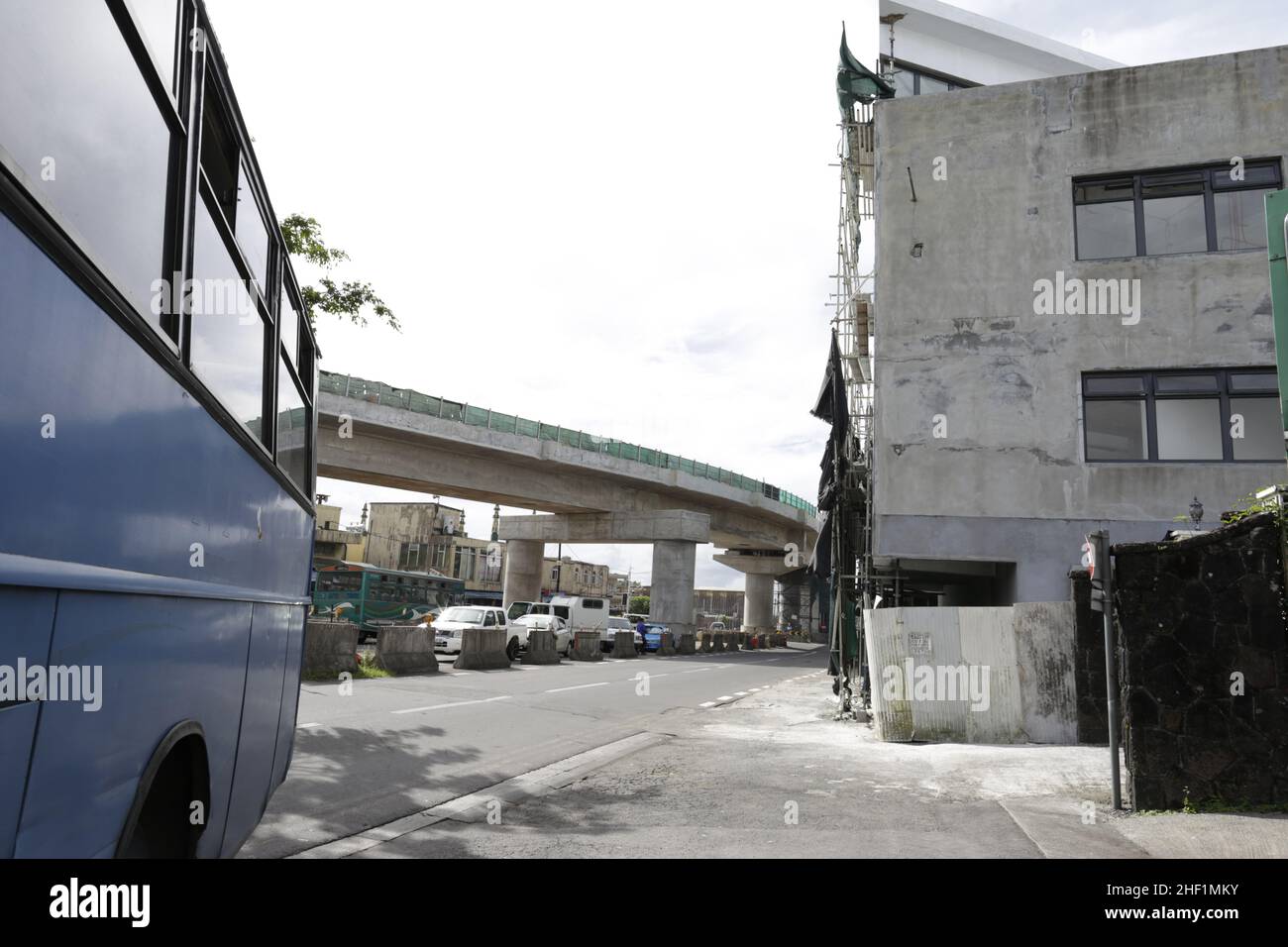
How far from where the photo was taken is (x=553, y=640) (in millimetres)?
28797

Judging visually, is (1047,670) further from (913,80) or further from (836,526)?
(913,80)

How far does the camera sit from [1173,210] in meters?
15.7

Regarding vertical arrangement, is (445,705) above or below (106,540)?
below

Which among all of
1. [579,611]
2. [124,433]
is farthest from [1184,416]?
[579,611]

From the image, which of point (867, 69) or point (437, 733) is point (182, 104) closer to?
point (437, 733)

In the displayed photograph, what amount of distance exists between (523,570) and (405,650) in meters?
28.8

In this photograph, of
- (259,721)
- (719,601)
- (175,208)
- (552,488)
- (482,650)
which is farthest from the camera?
(719,601)

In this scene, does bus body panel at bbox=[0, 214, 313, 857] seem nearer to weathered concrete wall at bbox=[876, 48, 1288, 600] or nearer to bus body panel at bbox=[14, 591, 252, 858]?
bus body panel at bbox=[14, 591, 252, 858]

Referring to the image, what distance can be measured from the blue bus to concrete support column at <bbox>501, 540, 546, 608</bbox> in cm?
4532

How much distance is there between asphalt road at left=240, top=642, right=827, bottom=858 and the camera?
7.37m

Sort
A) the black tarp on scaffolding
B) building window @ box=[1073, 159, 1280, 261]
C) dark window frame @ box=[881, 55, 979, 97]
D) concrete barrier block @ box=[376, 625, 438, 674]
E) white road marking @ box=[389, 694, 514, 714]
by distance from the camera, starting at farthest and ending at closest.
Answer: dark window frame @ box=[881, 55, 979, 97]
concrete barrier block @ box=[376, 625, 438, 674]
the black tarp on scaffolding
building window @ box=[1073, 159, 1280, 261]
white road marking @ box=[389, 694, 514, 714]

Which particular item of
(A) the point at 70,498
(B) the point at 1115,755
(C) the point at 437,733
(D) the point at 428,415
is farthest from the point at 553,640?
(A) the point at 70,498

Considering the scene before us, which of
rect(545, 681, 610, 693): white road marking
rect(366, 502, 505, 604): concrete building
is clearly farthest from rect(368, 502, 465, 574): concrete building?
rect(545, 681, 610, 693): white road marking
